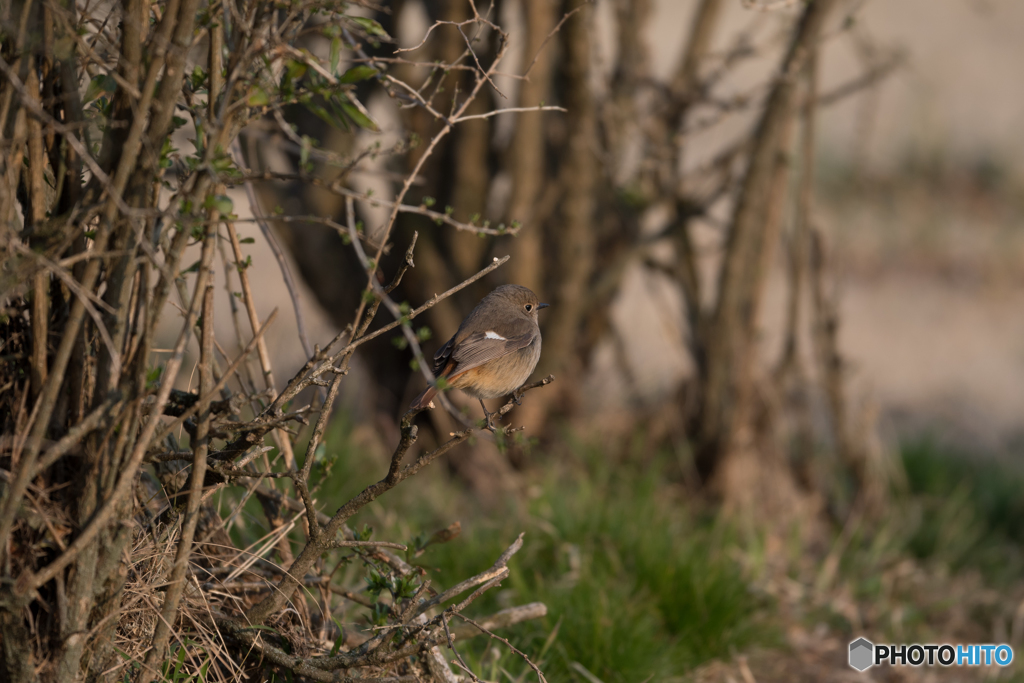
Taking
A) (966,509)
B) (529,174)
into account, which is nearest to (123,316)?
(529,174)

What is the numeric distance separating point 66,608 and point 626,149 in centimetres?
422

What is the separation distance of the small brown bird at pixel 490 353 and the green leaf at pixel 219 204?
31.6 inches

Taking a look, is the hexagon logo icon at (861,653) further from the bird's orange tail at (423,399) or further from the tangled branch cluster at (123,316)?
the bird's orange tail at (423,399)

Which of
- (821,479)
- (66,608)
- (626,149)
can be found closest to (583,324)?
(626,149)

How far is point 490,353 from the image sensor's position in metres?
2.47

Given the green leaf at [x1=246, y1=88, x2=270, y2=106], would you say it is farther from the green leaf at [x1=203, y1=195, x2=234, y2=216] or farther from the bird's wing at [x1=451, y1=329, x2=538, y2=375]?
the bird's wing at [x1=451, y1=329, x2=538, y2=375]

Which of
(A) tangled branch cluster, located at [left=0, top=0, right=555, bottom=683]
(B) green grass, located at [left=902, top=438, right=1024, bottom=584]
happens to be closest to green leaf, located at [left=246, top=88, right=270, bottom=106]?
(A) tangled branch cluster, located at [left=0, top=0, right=555, bottom=683]

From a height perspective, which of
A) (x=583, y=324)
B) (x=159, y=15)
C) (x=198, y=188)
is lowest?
(x=583, y=324)

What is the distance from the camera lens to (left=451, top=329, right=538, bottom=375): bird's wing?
2.45 metres

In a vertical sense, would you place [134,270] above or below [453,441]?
above

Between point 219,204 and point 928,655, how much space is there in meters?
3.90

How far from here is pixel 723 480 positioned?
5215mm

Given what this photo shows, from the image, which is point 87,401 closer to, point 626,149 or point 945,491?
point 626,149

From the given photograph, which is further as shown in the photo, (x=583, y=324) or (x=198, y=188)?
(x=583, y=324)
